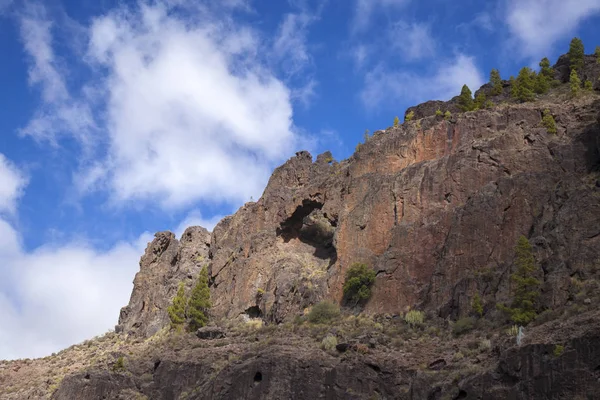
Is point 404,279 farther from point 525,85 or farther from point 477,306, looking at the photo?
point 525,85

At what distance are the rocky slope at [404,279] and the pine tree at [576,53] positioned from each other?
2500 mm

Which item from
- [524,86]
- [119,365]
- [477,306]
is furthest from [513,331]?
[524,86]

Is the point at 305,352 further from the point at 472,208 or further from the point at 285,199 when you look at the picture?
the point at 285,199

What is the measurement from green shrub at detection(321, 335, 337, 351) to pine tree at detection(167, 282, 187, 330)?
2318 centimetres

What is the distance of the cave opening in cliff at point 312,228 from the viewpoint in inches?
2889

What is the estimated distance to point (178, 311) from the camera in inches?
2830

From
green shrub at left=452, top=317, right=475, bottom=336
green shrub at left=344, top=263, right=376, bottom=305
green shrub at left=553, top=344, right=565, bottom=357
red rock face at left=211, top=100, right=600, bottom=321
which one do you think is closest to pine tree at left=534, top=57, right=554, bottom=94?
red rock face at left=211, top=100, right=600, bottom=321

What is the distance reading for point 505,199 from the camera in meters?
54.6

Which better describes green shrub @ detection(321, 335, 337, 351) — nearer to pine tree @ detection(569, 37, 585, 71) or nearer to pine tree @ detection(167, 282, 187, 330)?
pine tree @ detection(167, 282, 187, 330)

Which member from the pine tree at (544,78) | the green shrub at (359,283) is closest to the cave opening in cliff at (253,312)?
the green shrub at (359,283)

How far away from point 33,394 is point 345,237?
28.8 meters

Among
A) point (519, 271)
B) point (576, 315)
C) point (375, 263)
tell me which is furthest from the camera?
point (375, 263)

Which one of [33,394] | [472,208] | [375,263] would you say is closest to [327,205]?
[375,263]

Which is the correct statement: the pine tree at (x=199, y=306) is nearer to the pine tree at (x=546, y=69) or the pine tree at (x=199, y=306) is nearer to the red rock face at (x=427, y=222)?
the red rock face at (x=427, y=222)
